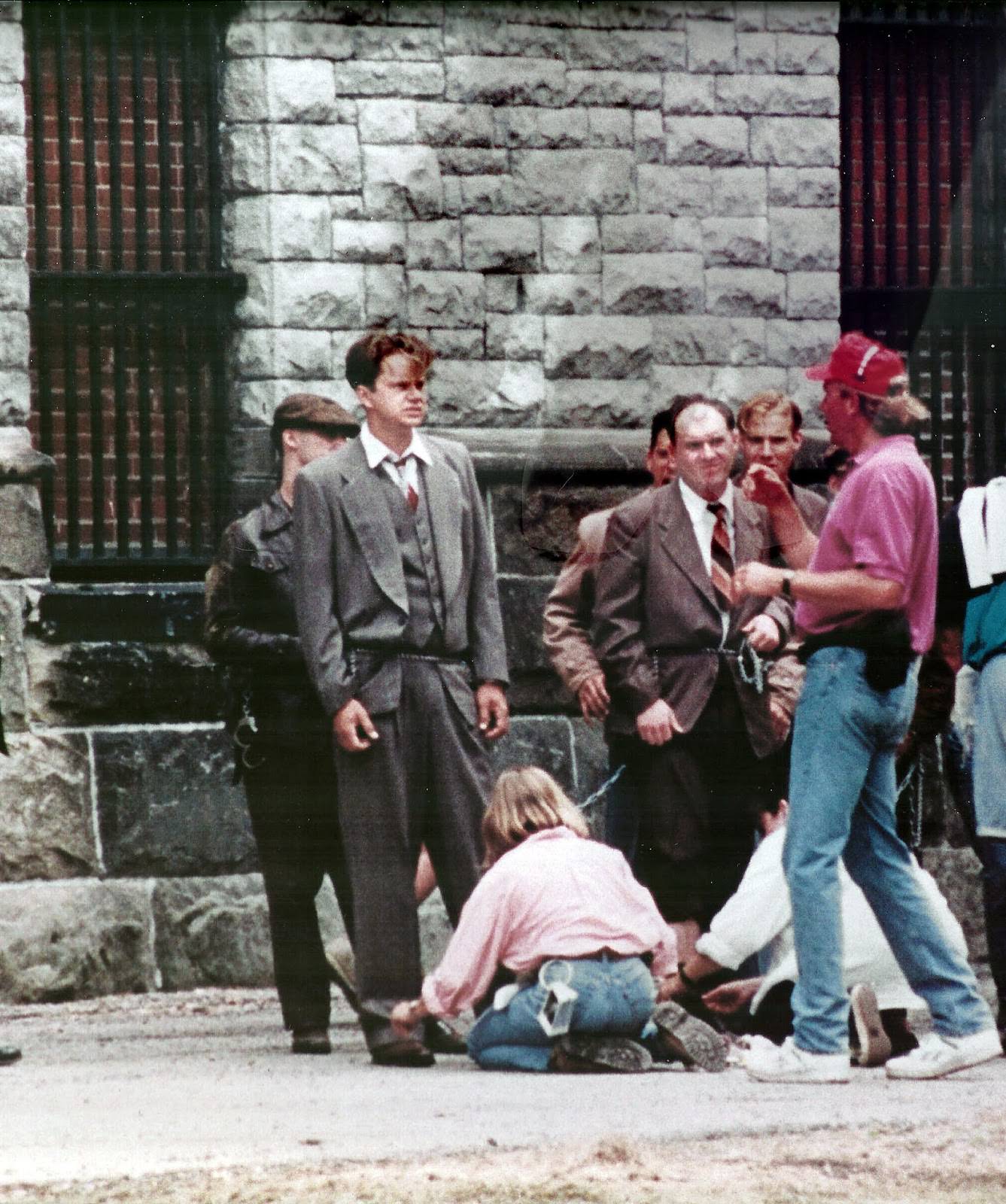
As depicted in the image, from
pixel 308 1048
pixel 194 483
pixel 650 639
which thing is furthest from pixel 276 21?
pixel 308 1048

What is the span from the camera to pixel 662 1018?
24.5 ft

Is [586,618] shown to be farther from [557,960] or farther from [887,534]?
[887,534]

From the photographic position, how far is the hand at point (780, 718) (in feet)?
27.4

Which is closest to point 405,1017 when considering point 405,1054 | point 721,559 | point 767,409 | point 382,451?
point 405,1054

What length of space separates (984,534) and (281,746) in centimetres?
200

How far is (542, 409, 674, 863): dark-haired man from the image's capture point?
8.43m

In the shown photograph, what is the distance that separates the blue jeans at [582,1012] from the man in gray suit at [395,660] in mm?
260

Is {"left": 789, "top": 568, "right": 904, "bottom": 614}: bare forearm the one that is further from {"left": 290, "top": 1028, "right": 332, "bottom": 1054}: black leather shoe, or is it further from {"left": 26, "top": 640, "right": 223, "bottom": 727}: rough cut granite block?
{"left": 26, "top": 640, "right": 223, "bottom": 727}: rough cut granite block

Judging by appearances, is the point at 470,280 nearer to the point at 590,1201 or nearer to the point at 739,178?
the point at 739,178

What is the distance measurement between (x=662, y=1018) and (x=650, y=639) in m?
1.27

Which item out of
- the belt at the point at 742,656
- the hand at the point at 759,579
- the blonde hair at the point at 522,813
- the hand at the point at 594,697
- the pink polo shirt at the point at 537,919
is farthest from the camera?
the hand at the point at 594,697

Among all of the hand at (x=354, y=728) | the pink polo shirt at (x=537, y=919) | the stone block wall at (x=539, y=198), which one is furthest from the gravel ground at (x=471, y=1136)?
the stone block wall at (x=539, y=198)

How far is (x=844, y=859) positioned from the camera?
24.3 feet

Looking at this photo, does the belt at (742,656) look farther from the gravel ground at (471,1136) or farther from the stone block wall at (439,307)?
the stone block wall at (439,307)
